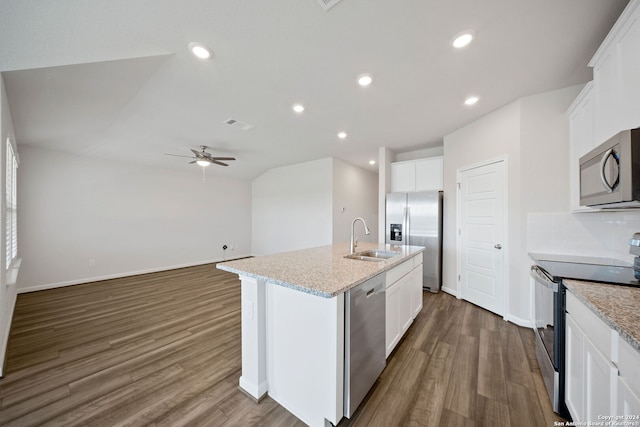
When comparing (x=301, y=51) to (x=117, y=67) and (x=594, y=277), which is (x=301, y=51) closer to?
(x=117, y=67)

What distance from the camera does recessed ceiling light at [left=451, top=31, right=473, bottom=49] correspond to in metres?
1.80

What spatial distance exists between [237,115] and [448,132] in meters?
3.44

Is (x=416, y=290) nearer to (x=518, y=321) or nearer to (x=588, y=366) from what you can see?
(x=518, y=321)

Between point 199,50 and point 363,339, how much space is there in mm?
Answer: 2740

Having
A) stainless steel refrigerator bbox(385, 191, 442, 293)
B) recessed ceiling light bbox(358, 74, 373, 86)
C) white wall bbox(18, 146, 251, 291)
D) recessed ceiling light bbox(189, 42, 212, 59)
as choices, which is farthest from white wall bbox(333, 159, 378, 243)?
recessed ceiling light bbox(189, 42, 212, 59)

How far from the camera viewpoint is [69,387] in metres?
1.71

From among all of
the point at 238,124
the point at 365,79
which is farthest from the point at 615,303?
the point at 238,124

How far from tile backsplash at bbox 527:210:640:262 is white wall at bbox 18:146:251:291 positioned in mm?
6759

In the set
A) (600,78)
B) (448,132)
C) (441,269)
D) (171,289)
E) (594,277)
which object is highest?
(448,132)

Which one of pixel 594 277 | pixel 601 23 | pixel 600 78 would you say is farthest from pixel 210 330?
pixel 601 23

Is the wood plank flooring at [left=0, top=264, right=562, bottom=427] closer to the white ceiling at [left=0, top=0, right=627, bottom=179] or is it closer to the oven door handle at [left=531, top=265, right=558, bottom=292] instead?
the oven door handle at [left=531, top=265, right=558, bottom=292]

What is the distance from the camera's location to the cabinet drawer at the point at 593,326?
94 centimetres

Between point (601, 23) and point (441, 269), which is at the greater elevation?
point (601, 23)

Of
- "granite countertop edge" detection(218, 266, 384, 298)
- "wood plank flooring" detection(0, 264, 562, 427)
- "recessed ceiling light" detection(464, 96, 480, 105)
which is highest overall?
"recessed ceiling light" detection(464, 96, 480, 105)
